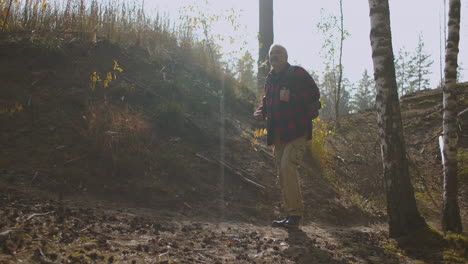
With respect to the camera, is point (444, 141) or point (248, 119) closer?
point (444, 141)

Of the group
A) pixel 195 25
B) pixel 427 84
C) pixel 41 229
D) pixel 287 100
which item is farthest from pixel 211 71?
pixel 427 84

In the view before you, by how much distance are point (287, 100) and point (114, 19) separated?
5.11m

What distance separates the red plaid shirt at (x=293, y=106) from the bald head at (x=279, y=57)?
80 millimetres

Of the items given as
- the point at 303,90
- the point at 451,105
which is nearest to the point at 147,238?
the point at 303,90

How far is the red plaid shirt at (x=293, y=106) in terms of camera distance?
4.16 metres

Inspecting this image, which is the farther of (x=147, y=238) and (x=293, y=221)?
(x=293, y=221)

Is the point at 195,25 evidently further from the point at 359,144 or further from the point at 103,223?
the point at 103,223

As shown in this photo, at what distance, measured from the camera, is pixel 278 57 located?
4.34m

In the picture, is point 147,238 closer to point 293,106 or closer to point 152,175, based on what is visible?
point 152,175

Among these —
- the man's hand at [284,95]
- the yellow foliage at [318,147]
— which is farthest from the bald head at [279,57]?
the yellow foliage at [318,147]

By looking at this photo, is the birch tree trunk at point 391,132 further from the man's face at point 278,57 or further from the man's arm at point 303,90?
the man's face at point 278,57

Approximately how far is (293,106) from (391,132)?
1128 millimetres

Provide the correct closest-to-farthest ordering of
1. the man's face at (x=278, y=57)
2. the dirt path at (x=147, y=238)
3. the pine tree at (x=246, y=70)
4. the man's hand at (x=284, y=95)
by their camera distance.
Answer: the dirt path at (x=147, y=238) → the man's hand at (x=284, y=95) → the man's face at (x=278, y=57) → the pine tree at (x=246, y=70)

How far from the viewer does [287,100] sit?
4234mm
